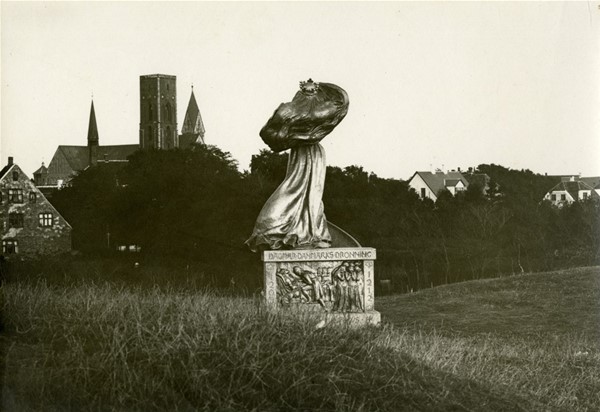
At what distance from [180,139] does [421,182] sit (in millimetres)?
73393

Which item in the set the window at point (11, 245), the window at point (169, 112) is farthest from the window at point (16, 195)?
the window at point (169, 112)

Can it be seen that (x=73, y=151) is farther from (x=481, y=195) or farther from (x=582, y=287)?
(x=582, y=287)

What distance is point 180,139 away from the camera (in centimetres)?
14350

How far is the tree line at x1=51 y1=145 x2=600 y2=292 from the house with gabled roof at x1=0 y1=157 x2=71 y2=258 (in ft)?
6.77

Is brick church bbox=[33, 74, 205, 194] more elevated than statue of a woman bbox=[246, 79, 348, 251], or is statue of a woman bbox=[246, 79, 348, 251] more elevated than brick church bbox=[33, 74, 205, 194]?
brick church bbox=[33, 74, 205, 194]

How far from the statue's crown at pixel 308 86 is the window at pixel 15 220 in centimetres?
3477

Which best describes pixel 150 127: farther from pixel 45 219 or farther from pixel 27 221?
pixel 27 221

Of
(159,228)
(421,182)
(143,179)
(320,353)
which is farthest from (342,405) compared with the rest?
(421,182)

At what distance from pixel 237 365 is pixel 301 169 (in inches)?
252

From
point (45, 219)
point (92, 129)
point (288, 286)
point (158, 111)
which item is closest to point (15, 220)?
point (45, 219)

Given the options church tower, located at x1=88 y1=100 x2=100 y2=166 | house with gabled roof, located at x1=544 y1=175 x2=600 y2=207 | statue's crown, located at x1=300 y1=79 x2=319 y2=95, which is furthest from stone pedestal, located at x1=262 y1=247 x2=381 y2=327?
church tower, located at x1=88 y1=100 x2=100 y2=166

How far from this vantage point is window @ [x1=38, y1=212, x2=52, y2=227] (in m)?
46.3

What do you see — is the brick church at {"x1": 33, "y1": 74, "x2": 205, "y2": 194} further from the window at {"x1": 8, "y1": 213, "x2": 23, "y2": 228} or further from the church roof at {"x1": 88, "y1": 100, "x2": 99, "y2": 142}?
the window at {"x1": 8, "y1": 213, "x2": 23, "y2": 228}

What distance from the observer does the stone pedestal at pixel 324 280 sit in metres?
13.1
